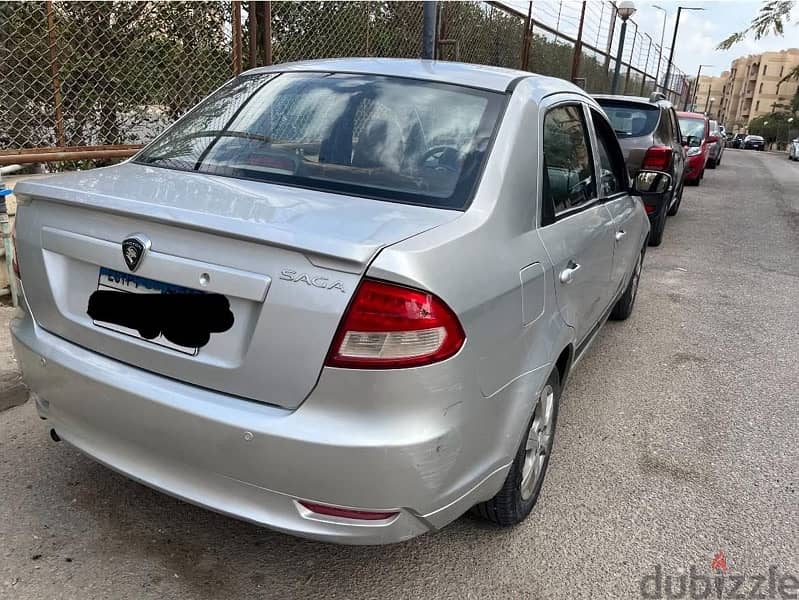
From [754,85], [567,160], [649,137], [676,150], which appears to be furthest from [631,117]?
[754,85]

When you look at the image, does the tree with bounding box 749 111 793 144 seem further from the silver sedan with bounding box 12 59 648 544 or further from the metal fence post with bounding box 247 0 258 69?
the silver sedan with bounding box 12 59 648 544

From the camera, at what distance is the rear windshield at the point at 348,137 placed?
2352mm

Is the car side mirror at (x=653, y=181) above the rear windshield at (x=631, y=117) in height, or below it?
below

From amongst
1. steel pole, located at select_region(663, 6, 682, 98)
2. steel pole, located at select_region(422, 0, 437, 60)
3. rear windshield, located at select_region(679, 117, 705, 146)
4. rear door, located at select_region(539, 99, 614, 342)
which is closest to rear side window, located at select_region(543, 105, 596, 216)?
rear door, located at select_region(539, 99, 614, 342)

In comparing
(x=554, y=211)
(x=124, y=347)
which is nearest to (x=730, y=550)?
(x=554, y=211)

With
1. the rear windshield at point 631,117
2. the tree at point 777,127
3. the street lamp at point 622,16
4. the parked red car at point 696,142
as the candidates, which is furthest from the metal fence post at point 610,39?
the tree at point 777,127

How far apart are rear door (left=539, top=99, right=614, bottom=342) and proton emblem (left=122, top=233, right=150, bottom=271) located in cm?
138

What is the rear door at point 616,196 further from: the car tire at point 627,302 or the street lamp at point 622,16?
the street lamp at point 622,16

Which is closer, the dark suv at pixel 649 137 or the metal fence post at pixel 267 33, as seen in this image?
the metal fence post at pixel 267 33

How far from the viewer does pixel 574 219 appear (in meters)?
2.89

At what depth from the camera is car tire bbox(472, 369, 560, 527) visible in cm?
246

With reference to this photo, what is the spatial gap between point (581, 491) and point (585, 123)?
183 centimetres

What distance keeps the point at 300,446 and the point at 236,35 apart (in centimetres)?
451

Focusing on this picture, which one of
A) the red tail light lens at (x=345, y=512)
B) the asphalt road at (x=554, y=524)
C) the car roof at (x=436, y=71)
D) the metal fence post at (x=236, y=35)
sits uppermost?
the metal fence post at (x=236, y=35)
